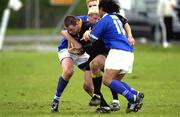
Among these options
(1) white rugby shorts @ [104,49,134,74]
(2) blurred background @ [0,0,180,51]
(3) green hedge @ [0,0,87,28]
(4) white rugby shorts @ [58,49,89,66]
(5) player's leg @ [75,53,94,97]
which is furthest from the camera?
(3) green hedge @ [0,0,87,28]

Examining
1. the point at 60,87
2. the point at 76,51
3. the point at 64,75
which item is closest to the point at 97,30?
the point at 76,51

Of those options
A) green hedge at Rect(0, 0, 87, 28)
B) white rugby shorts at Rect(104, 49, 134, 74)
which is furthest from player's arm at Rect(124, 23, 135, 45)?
green hedge at Rect(0, 0, 87, 28)

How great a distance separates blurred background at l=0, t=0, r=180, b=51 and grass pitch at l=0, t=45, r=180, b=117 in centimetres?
347

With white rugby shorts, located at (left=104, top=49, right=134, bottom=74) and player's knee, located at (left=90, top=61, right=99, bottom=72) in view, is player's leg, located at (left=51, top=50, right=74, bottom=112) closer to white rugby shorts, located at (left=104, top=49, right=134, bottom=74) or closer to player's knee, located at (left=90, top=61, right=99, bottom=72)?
player's knee, located at (left=90, top=61, right=99, bottom=72)

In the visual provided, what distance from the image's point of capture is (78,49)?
1405cm

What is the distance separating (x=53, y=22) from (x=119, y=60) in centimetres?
3849

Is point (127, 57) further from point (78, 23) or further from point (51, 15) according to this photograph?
point (51, 15)

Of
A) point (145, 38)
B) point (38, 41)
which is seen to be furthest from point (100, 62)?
point (38, 41)

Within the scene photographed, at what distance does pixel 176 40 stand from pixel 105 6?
23.6 metres

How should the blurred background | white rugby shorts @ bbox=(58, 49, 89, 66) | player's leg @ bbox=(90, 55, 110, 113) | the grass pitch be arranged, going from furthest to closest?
the blurred background
white rugby shorts @ bbox=(58, 49, 89, 66)
the grass pitch
player's leg @ bbox=(90, 55, 110, 113)

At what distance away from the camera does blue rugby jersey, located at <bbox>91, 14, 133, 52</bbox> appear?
1317cm

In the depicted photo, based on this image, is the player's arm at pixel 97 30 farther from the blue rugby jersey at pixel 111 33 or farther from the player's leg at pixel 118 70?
the player's leg at pixel 118 70

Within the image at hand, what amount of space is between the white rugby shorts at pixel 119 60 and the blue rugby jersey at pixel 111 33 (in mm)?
88

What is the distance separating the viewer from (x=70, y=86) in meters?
19.2
